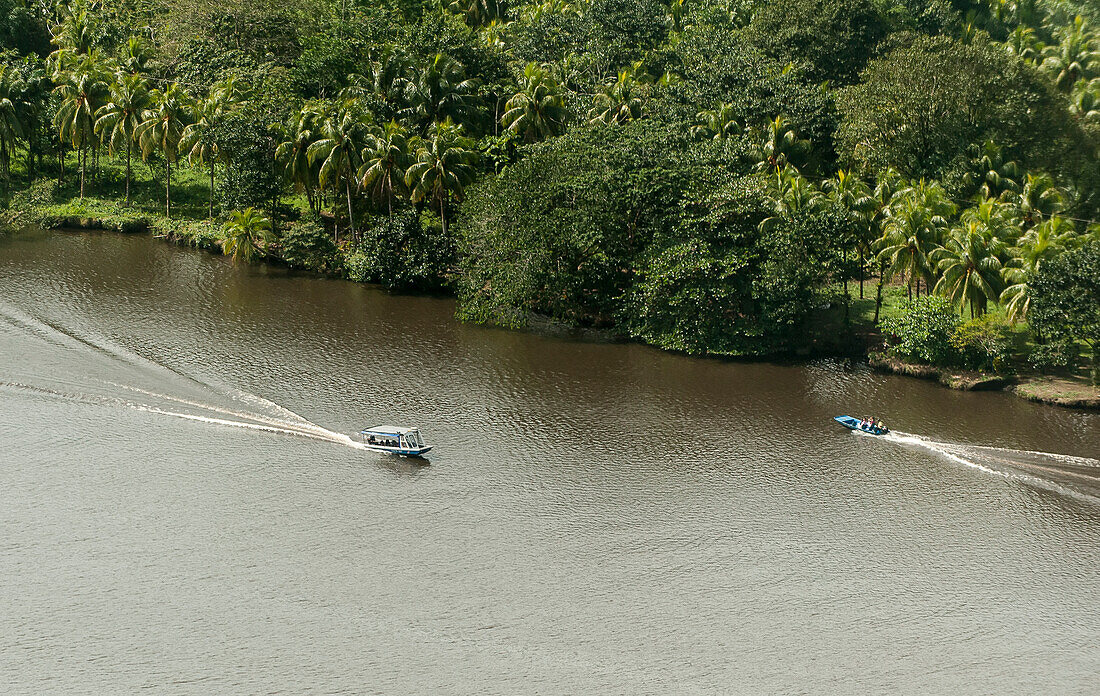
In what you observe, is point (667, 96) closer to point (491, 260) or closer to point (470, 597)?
point (491, 260)

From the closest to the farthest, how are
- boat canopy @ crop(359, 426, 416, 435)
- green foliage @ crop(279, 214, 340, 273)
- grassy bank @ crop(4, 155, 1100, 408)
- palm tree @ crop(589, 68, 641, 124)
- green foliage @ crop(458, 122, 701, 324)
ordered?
boat canopy @ crop(359, 426, 416, 435) < grassy bank @ crop(4, 155, 1100, 408) < green foliage @ crop(458, 122, 701, 324) < green foliage @ crop(279, 214, 340, 273) < palm tree @ crop(589, 68, 641, 124)

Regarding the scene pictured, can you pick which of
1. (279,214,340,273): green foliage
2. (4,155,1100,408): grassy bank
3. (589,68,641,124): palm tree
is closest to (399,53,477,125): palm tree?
(589,68,641,124): palm tree

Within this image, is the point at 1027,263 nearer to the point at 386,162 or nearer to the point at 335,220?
the point at 386,162

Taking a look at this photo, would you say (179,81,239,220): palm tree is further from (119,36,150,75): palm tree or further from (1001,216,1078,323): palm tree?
(1001,216,1078,323): palm tree

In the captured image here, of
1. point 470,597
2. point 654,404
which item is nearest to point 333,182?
point 654,404

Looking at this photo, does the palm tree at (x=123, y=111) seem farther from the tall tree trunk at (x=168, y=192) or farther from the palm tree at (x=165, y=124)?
the tall tree trunk at (x=168, y=192)

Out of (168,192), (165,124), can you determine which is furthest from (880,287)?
(168,192)
